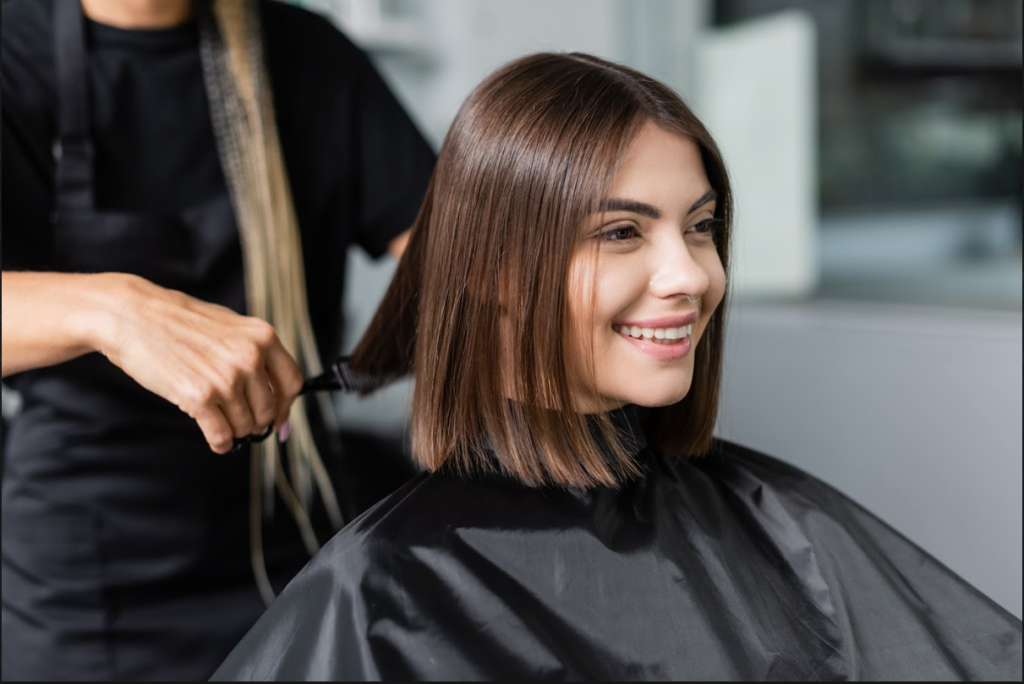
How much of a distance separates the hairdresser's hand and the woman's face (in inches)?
13.9

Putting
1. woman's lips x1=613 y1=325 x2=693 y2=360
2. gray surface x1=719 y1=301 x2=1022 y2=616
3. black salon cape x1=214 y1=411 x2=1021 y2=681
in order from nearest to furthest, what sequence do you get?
black salon cape x1=214 y1=411 x2=1021 y2=681, woman's lips x1=613 y1=325 x2=693 y2=360, gray surface x1=719 y1=301 x2=1022 y2=616

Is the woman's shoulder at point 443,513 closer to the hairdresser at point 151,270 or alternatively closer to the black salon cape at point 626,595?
the black salon cape at point 626,595

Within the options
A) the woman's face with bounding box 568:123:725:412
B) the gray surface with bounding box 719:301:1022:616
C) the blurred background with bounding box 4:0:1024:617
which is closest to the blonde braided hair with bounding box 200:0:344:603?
the woman's face with bounding box 568:123:725:412

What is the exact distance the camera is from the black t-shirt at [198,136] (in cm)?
128

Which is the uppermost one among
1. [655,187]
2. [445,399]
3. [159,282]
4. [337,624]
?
[655,187]

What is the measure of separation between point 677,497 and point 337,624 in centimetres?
46

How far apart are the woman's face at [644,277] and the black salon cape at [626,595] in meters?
0.17

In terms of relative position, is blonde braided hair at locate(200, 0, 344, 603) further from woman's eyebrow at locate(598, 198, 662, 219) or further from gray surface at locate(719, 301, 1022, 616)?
gray surface at locate(719, 301, 1022, 616)

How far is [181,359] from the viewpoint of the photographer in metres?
0.97

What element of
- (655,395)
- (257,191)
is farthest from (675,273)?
(257,191)

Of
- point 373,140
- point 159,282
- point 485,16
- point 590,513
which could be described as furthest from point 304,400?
point 485,16

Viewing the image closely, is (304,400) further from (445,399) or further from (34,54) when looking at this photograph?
(34,54)

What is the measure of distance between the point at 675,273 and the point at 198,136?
0.77 metres

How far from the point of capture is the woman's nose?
3.32ft
